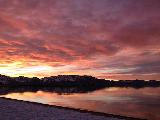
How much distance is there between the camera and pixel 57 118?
67.2 ft

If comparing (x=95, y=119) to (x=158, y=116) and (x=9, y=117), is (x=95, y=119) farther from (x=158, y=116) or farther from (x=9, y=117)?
(x=158, y=116)

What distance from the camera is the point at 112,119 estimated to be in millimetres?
21219

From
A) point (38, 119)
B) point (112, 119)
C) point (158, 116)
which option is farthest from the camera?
point (158, 116)

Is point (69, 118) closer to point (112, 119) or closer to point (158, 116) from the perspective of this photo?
point (112, 119)

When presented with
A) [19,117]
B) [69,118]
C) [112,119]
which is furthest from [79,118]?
[19,117]

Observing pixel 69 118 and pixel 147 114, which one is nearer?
pixel 69 118

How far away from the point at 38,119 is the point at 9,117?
7.44ft

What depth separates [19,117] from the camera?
2034 centimetres

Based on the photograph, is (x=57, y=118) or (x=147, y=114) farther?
(x=147, y=114)

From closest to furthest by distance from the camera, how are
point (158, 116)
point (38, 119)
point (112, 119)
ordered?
1. point (38, 119)
2. point (112, 119)
3. point (158, 116)

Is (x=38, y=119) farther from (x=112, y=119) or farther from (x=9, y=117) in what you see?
(x=112, y=119)

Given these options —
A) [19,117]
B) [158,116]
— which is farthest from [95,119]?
[158,116]

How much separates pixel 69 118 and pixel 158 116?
105ft

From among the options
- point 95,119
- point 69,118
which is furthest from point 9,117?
point 95,119
